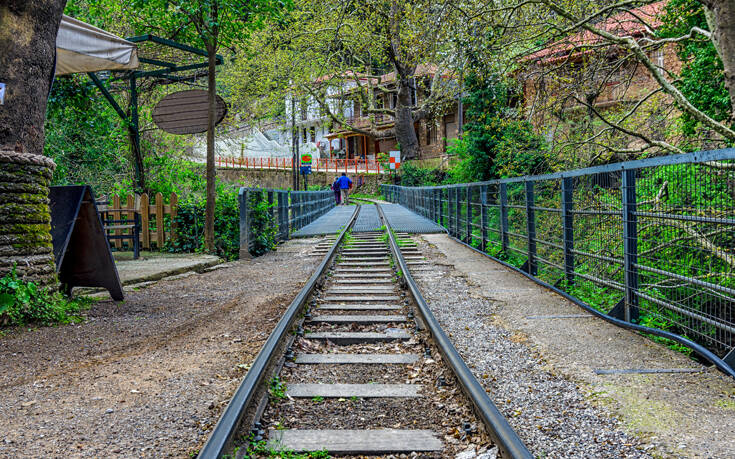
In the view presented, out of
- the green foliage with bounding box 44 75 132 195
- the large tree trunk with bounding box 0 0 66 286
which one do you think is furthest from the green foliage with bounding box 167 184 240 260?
the large tree trunk with bounding box 0 0 66 286

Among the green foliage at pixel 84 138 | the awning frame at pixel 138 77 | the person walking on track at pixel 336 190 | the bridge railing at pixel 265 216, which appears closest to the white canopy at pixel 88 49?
the awning frame at pixel 138 77

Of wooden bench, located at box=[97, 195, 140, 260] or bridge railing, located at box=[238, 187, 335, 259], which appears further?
bridge railing, located at box=[238, 187, 335, 259]

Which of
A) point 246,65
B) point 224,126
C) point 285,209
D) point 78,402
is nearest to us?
point 78,402

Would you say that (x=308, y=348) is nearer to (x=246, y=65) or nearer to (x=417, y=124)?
(x=246, y=65)

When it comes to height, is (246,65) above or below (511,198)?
above

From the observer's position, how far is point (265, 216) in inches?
481

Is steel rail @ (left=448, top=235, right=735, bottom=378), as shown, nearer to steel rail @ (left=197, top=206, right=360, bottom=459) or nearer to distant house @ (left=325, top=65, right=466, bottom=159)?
steel rail @ (left=197, top=206, right=360, bottom=459)

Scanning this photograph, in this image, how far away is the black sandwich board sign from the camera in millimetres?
6316

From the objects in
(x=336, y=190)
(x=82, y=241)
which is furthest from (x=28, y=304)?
(x=336, y=190)

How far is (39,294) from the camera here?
18.5 ft

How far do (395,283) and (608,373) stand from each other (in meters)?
4.23

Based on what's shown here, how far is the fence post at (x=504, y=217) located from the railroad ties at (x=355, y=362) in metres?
2.38

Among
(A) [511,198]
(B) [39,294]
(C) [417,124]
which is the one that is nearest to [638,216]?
(A) [511,198]

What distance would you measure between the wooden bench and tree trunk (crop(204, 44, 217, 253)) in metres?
1.33
